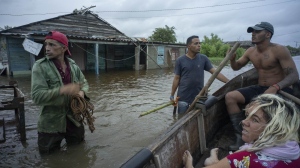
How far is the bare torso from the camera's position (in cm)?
317

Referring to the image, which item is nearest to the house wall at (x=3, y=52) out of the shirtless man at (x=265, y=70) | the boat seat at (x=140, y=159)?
the shirtless man at (x=265, y=70)

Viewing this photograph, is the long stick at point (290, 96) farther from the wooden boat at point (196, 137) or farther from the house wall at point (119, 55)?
the house wall at point (119, 55)

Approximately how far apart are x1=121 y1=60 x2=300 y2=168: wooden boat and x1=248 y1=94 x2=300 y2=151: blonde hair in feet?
2.39

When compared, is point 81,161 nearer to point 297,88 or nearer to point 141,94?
point 297,88

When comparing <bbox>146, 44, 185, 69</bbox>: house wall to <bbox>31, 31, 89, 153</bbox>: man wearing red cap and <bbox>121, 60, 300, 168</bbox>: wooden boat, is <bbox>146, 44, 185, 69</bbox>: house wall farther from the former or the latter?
<bbox>31, 31, 89, 153</bbox>: man wearing red cap

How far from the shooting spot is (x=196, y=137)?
107 inches

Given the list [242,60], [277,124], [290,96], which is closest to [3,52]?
[242,60]

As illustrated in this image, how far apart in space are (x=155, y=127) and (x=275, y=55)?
2.90 m

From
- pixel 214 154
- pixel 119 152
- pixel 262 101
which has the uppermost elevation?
pixel 262 101

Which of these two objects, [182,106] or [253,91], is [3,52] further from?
[253,91]

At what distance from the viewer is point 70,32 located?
13.7m

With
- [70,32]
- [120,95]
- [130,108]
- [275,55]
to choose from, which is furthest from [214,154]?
[70,32]

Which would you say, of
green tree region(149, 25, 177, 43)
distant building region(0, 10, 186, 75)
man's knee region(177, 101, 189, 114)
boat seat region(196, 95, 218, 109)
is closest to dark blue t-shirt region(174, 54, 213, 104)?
man's knee region(177, 101, 189, 114)

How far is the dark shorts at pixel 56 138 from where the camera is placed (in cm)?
287
